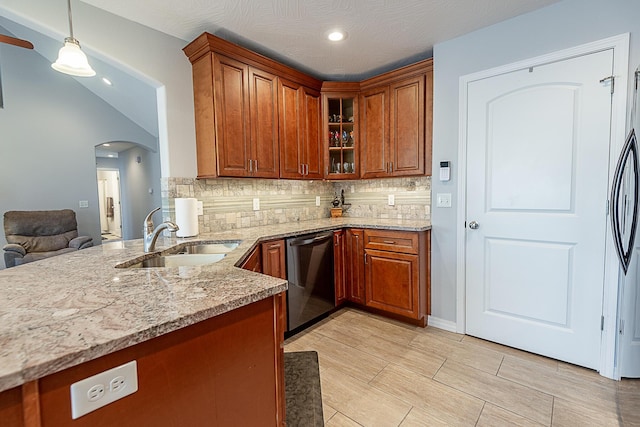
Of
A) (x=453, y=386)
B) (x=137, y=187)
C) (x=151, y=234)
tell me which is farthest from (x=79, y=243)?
(x=453, y=386)

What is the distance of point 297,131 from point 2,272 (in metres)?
2.31

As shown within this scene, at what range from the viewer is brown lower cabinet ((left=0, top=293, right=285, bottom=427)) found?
585 mm

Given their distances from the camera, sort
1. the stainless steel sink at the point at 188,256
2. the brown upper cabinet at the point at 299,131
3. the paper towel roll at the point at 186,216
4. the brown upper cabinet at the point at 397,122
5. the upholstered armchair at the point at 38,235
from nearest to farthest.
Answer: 1. the stainless steel sink at the point at 188,256
2. the paper towel roll at the point at 186,216
3. the brown upper cabinet at the point at 397,122
4. the brown upper cabinet at the point at 299,131
5. the upholstered armchair at the point at 38,235

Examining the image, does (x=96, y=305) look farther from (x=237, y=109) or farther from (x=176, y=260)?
(x=237, y=109)

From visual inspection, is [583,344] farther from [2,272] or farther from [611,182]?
[2,272]

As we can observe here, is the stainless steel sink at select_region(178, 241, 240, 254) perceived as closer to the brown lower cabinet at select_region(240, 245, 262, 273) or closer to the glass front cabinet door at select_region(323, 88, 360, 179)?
the brown lower cabinet at select_region(240, 245, 262, 273)

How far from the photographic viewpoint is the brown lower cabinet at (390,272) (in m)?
2.59

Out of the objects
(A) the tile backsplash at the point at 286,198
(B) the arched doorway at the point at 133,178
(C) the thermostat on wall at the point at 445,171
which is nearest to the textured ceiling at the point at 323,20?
(C) the thermostat on wall at the point at 445,171

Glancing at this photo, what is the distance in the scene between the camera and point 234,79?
239 centimetres

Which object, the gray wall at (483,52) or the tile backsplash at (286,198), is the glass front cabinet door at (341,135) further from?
the gray wall at (483,52)

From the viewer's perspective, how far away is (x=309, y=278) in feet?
8.50

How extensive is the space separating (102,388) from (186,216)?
67.0 inches

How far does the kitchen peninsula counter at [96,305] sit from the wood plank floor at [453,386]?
112cm

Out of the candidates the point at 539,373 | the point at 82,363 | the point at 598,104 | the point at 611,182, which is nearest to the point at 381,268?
the point at 539,373
